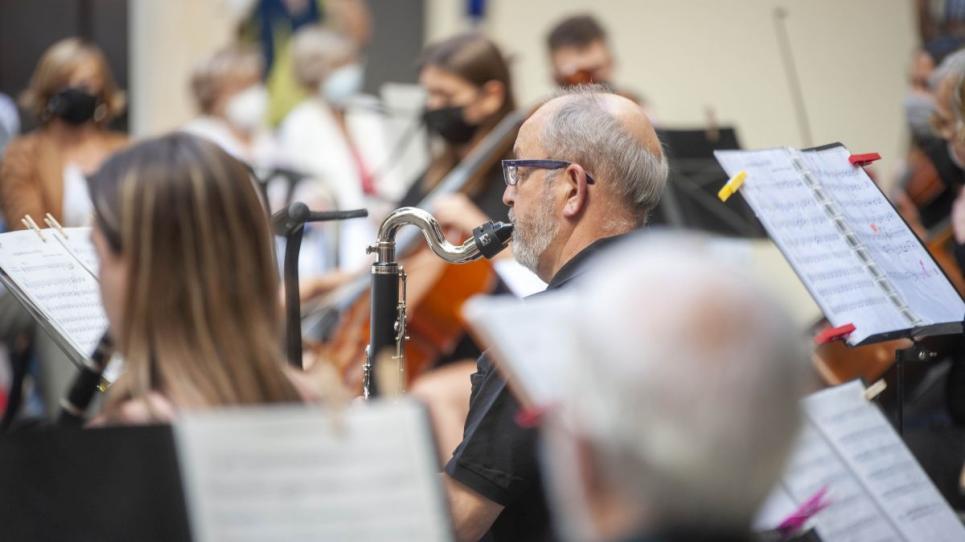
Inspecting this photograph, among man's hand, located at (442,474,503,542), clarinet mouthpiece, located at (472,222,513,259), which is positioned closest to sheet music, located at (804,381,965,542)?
man's hand, located at (442,474,503,542)

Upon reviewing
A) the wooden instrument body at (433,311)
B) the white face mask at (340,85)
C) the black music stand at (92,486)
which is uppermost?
the black music stand at (92,486)

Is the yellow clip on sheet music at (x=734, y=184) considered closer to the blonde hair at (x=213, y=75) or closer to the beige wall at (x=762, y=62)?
the blonde hair at (x=213, y=75)

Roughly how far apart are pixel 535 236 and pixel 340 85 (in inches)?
146

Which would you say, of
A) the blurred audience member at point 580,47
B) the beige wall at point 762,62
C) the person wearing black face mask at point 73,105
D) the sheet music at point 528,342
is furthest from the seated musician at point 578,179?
the beige wall at point 762,62

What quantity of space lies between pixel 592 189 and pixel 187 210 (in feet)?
3.55

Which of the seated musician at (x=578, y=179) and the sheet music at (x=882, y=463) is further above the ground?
the seated musician at (x=578, y=179)

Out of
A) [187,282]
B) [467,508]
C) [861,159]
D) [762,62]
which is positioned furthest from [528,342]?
[762,62]

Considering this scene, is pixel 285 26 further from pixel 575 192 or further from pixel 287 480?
pixel 287 480

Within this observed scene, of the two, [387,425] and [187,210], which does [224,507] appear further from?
[187,210]

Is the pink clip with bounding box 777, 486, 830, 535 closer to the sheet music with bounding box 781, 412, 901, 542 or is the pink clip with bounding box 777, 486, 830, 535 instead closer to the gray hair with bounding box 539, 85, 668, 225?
the sheet music with bounding box 781, 412, 901, 542

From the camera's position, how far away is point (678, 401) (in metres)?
1.10

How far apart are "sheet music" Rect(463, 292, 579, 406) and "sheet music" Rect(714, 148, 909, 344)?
3.07 ft

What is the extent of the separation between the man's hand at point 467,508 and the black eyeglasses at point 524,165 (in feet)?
2.32

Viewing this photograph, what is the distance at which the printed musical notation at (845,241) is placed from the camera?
2225 millimetres
